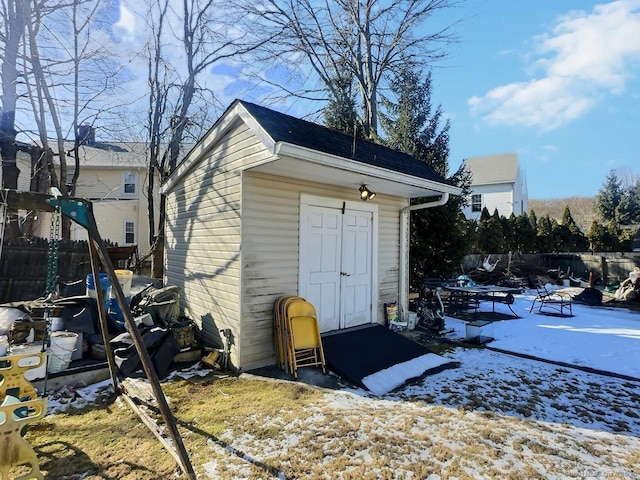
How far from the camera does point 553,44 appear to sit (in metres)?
7.50

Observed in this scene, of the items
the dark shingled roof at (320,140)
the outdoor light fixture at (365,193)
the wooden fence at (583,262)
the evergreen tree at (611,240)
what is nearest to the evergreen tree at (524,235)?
the wooden fence at (583,262)

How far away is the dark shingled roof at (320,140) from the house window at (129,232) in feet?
45.7

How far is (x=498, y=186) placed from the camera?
2458 cm

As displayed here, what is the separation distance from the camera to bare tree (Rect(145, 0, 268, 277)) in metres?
11.9

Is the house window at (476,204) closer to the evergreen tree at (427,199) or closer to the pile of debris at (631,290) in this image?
the pile of debris at (631,290)

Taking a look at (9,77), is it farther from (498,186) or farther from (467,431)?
(498,186)

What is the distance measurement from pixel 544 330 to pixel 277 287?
5613mm

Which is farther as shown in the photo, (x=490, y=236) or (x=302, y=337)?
(x=490, y=236)

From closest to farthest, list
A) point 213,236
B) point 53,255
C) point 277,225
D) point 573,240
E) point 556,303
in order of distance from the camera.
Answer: point 53,255, point 277,225, point 213,236, point 556,303, point 573,240

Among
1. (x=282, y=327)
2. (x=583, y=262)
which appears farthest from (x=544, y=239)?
(x=282, y=327)

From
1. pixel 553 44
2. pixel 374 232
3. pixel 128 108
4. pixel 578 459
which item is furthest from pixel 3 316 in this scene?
pixel 553 44

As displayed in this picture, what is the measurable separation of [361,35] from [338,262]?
433 inches

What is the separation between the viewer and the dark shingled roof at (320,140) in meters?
4.20

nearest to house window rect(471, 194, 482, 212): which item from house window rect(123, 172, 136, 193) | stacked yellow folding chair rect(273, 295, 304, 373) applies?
house window rect(123, 172, 136, 193)
